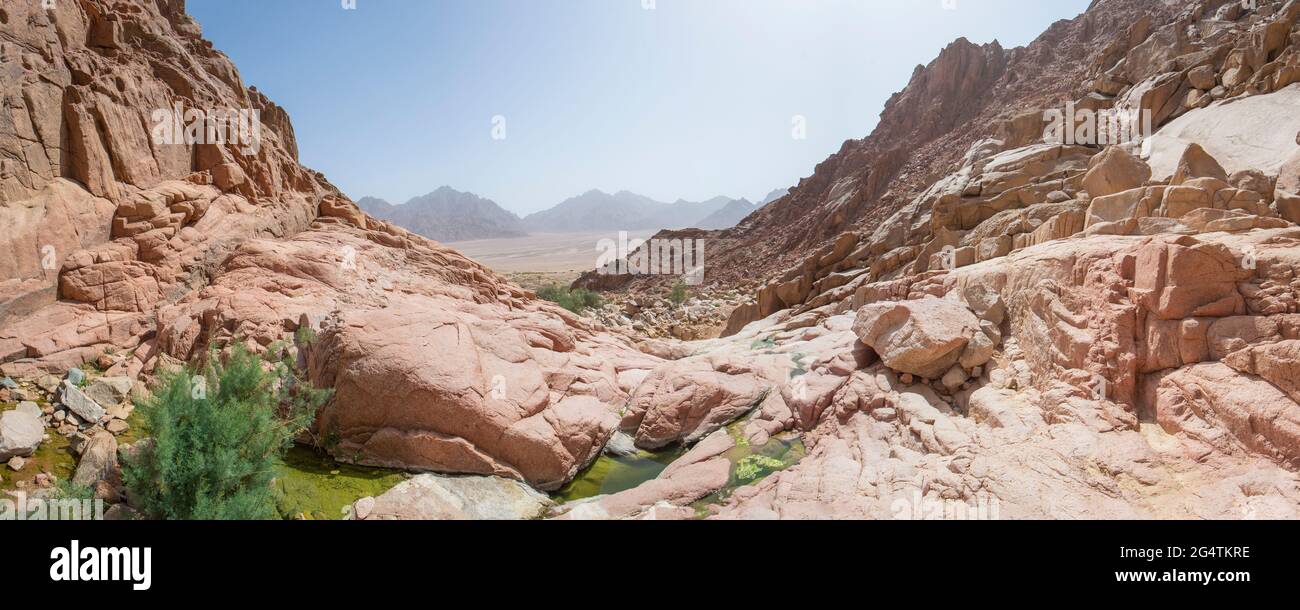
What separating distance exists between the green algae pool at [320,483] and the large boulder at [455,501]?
0.33 meters

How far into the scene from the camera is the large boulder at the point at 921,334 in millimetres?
7484

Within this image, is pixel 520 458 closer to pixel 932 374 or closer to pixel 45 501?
pixel 45 501

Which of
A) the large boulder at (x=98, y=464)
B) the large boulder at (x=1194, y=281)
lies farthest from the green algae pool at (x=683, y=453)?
the large boulder at (x=98, y=464)

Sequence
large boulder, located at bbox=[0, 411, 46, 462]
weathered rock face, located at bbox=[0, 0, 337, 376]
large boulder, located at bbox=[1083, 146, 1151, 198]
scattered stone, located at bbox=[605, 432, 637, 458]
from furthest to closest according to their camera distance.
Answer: large boulder, located at bbox=[1083, 146, 1151, 198], scattered stone, located at bbox=[605, 432, 637, 458], weathered rock face, located at bbox=[0, 0, 337, 376], large boulder, located at bbox=[0, 411, 46, 462]

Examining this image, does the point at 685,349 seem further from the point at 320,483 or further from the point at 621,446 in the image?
the point at 320,483

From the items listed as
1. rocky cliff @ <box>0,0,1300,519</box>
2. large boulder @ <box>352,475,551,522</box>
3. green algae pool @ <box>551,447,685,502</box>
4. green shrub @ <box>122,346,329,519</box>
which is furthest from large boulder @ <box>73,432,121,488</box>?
green algae pool @ <box>551,447,685,502</box>

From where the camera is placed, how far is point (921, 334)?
24.8 ft

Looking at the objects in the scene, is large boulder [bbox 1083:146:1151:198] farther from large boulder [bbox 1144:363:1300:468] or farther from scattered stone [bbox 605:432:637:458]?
scattered stone [bbox 605:432:637:458]

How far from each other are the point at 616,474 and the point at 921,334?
17.8 ft

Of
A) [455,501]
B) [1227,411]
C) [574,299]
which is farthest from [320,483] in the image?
[574,299]

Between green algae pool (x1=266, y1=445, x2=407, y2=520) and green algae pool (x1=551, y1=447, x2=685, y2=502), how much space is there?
2.45 m

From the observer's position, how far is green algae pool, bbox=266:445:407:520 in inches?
223
